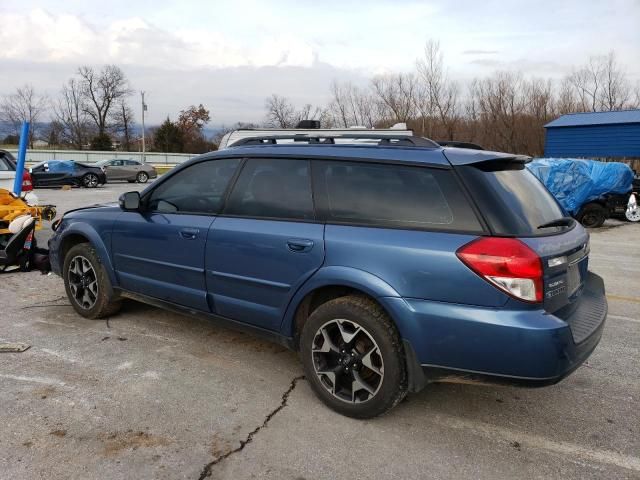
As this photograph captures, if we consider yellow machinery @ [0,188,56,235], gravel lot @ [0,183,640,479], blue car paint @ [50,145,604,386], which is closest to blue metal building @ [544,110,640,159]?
gravel lot @ [0,183,640,479]

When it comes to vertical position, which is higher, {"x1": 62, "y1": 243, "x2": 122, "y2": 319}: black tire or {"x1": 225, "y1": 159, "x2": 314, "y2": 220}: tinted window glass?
{"x1": 225, "y1": 159, "x2": 314, "y2": 220}: tinted window glass

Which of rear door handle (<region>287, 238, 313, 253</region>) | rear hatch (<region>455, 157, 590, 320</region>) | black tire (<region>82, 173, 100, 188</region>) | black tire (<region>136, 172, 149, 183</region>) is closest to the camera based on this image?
rear hatch (<region>455, 157, 590, 320</region>)

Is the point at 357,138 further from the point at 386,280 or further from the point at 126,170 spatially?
the point at 126,170

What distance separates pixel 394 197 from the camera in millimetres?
3055

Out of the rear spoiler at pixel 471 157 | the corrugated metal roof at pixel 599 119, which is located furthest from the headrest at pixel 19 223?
the corrugated metal roof at pixel 599 119

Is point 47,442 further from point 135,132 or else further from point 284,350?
point 135,132

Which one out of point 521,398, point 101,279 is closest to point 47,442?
point 101,279

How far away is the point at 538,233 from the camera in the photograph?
2.84m

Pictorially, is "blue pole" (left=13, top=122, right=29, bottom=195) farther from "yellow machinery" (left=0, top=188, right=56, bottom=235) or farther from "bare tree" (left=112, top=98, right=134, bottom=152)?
"bare tree" (left=112, top=98, right=134, bottom=152)

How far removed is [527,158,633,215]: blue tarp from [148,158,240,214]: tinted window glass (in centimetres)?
1115

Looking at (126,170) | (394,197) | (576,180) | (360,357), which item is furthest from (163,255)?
(126,170)

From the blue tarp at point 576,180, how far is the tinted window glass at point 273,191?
36.7ft

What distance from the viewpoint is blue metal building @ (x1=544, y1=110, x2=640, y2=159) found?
25734 millimetres

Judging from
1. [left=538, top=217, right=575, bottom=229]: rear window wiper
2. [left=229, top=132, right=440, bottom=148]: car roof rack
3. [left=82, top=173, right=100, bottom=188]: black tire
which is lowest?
[left=538, top=217, right=575, bottom=229]: rear window wiper
